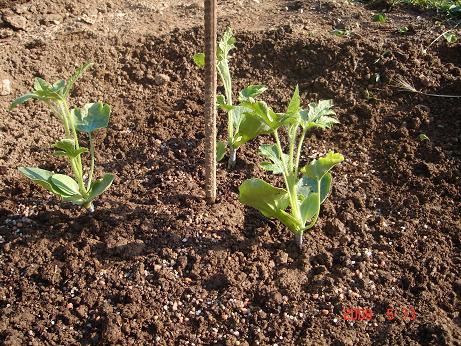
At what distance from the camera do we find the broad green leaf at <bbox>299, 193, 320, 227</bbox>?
255cm

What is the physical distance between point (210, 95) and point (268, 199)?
22.4 inches

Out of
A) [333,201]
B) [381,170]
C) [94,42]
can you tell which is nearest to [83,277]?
[333,201]

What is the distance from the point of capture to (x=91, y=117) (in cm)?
287

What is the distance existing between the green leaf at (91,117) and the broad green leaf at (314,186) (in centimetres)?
105

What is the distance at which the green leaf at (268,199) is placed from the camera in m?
2.60

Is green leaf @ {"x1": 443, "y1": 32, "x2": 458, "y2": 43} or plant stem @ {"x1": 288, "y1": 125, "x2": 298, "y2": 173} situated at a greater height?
green leaf @ {"x1": 443, "y1": 32, "x2": 458, "y2": 43}

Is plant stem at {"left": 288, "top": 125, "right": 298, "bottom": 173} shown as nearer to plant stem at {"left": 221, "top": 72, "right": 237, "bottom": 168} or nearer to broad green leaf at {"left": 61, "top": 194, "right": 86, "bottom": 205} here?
plant stem at {"left": 221, "top": 72, "right": 237, "bottom": 168}

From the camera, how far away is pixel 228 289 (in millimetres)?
2510

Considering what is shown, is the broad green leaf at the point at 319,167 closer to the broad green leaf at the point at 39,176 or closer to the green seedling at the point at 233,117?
the green seedling at the point at 233,117

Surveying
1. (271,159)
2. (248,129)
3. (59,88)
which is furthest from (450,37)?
(59,88)

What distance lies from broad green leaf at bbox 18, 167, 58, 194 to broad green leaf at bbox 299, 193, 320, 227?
121 centimetres

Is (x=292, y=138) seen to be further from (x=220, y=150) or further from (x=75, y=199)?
(x=75, y=199)
